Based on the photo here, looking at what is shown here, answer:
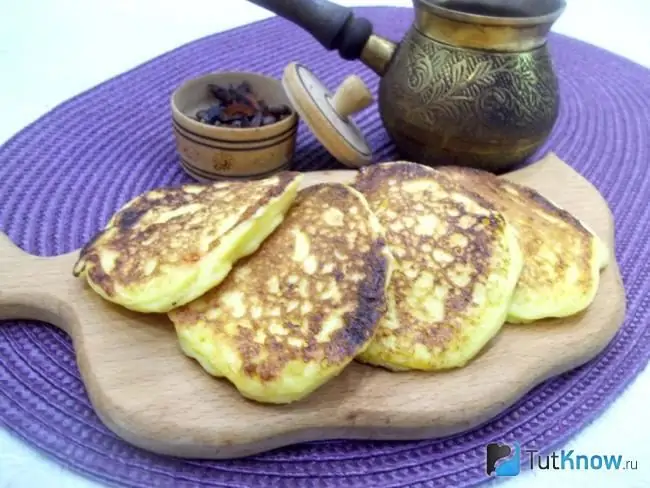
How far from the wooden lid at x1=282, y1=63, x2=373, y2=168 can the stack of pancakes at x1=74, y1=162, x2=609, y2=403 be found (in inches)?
9.4

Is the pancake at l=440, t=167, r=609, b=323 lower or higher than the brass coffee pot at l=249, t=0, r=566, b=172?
lower

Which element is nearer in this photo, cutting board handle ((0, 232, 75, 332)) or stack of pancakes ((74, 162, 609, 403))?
stack of pancakes ((74, 162, 609, 403))

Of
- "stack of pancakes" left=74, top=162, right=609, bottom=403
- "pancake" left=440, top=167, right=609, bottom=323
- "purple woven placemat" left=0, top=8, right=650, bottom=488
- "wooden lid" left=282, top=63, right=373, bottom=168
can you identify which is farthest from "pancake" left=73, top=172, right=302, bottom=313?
"pancake" left=440, top=167, right=609, bottom=323

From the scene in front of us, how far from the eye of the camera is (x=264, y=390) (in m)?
0.94

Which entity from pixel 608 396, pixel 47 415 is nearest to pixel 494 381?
pixel 608 396

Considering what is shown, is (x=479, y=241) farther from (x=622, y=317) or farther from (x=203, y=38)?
(x=203, y=38)

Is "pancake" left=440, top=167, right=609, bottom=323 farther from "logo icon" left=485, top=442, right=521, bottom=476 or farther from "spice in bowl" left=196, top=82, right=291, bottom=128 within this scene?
"spice in bowl" left=196, top=82, right=291, bottom=128

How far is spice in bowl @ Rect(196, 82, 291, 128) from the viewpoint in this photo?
1.48 meters

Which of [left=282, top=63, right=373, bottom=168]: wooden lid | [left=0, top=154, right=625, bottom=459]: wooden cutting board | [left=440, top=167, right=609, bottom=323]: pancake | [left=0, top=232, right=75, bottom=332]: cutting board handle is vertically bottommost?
[left=0, top=232, right=75, bottom=332]: cutting board handle

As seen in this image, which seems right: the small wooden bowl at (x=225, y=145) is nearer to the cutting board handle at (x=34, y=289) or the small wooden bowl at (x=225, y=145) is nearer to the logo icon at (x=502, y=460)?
the cutting board handle at (x=34, y=289)

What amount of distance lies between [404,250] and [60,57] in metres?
1.42

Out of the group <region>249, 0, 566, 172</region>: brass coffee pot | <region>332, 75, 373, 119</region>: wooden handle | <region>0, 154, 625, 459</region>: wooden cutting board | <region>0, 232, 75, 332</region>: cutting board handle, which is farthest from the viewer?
<region>332, 75, 373, 119</region>: wooden handle

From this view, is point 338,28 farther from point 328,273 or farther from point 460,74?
point 328,273

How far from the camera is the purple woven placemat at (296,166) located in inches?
37.8
